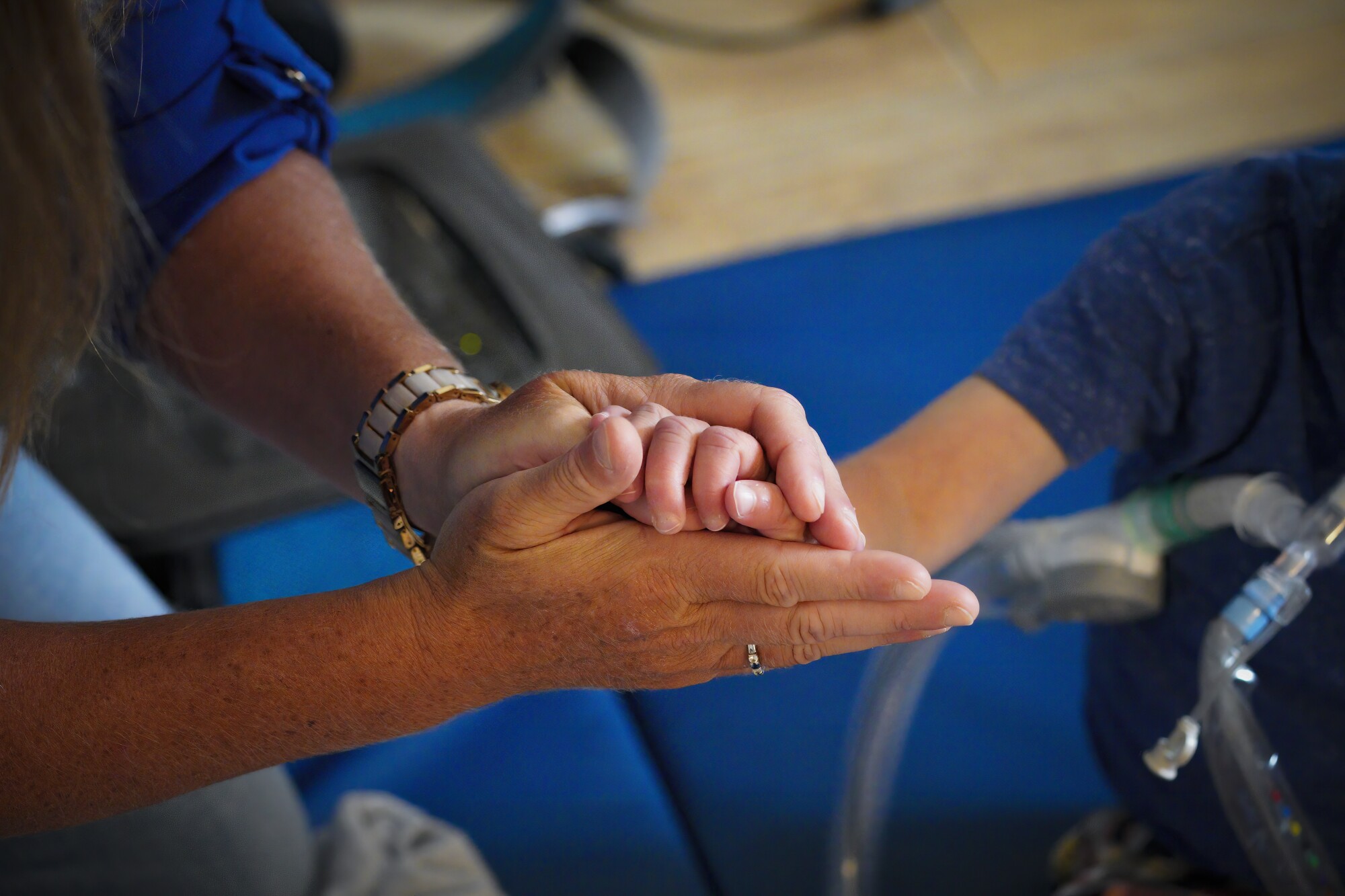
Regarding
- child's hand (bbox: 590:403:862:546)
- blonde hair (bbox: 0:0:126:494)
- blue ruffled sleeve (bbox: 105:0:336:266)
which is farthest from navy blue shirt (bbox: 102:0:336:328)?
child's hand (bbox: 590:403:862:546)

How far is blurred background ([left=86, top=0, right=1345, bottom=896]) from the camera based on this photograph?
2.81ft

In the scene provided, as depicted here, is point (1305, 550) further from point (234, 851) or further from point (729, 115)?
point (729, 115)

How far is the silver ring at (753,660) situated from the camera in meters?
0.51

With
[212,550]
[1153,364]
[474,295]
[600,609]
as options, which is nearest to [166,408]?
[212,550]

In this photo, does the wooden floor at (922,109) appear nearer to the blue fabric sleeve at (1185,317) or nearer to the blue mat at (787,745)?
the blue mat at (787,745)

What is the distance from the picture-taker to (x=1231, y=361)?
65cm

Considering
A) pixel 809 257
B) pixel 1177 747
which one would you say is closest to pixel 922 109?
pixel 809 257

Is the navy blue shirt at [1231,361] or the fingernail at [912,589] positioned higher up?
the navy blue shirt at [1231,361]

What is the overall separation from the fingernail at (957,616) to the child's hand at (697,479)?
8cm

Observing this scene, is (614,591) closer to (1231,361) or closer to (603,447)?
(603,447)

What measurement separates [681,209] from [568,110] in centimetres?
49

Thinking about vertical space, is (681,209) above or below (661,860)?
above

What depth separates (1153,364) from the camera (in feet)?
2.17

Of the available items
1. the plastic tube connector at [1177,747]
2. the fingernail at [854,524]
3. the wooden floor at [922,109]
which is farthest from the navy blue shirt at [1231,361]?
the wooden floor at [922,109]
